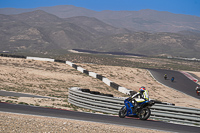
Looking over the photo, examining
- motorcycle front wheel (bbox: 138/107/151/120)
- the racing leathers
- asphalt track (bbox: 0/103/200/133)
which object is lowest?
asphalt track (bbox: 0/103/200/133)

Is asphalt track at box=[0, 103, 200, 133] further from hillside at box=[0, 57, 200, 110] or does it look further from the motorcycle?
hillside at box=[0, 57, 200, 110]

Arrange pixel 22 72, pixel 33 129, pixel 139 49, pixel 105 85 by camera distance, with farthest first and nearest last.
→ pixel 139 49
pixel 22 72
pixel 105 85
pixel 33 129

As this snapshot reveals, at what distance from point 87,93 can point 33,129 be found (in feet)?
26.3

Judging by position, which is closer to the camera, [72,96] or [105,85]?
[72,96]

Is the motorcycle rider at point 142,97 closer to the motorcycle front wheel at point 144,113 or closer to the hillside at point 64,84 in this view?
the motorcycle front wheel at point 144,113

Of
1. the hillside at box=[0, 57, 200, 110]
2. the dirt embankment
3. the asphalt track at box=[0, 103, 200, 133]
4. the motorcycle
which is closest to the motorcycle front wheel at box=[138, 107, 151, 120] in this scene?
the motorcycle

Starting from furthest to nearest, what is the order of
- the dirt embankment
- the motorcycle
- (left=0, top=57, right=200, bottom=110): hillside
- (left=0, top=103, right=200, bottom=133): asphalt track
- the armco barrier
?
(left=0, top=57, right=200, bottom=110): hillside, the armco barrier, the motorcycle, (left=0, top=103, right=200, bottom=133): asphalt track, the dirt embankment

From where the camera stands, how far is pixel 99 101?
60.0 ft

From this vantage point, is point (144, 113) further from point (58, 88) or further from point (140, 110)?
point (58, 88)

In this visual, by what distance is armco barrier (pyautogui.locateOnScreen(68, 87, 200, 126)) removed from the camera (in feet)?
50.9

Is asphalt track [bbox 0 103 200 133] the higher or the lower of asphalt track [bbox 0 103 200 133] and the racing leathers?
the lower

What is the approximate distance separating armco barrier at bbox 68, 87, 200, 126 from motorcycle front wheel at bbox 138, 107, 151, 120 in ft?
3.71

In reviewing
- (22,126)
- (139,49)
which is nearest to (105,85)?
(22,126)

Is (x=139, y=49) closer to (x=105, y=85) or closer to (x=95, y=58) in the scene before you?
(x=95, y=58)
